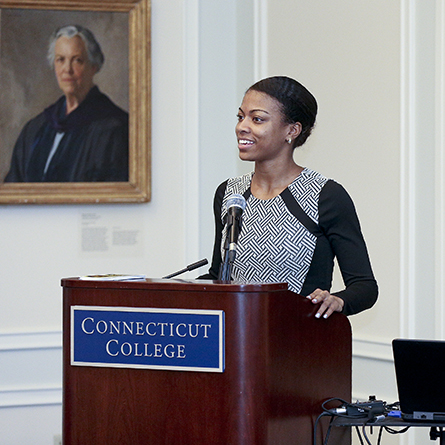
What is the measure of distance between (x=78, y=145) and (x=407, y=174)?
1.98 meters

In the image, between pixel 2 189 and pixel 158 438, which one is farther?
pixel 2 189

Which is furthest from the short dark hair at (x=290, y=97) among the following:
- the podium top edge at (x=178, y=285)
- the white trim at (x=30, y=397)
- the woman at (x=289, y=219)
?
the white trim at (x=30, y=397)

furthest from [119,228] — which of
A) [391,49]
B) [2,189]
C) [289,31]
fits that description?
[391,49]

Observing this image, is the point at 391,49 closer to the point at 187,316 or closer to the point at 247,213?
the point at 247,213

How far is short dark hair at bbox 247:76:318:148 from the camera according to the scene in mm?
2340

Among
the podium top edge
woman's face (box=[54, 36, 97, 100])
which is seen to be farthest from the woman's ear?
woman's face (box=[54, 36, 97, 100])

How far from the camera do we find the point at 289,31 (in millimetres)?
4184

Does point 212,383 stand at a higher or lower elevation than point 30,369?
higher

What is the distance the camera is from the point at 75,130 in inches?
170

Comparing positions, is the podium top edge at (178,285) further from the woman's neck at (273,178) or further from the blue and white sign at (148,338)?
the woman's neck at (273,178)

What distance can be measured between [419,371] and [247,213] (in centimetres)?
76

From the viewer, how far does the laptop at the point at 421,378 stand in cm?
180

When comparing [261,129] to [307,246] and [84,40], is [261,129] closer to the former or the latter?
[307,246]

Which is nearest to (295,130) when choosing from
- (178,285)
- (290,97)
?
(290,97)
